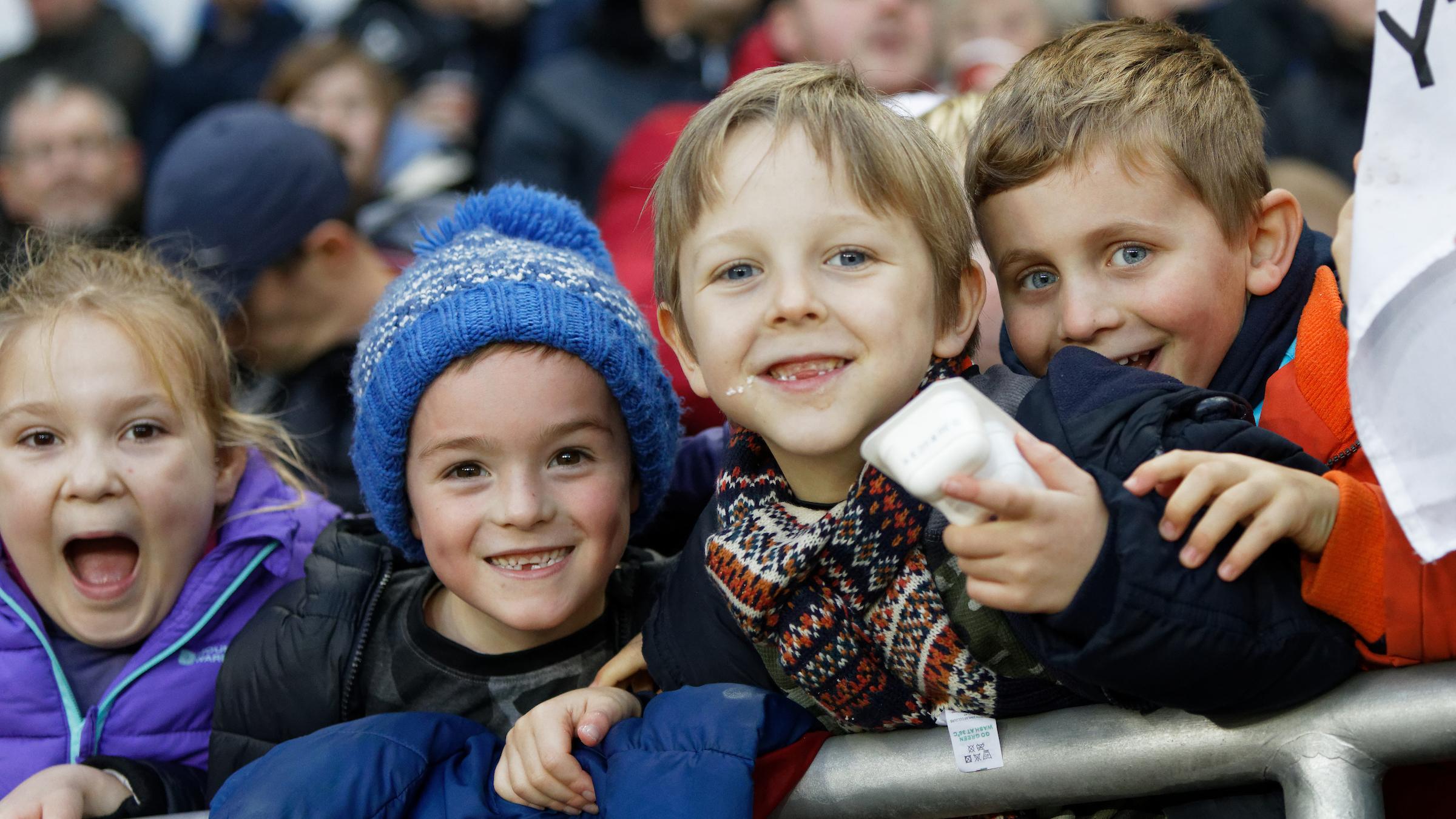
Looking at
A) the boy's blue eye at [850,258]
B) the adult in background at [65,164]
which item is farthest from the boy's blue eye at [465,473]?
the adult in background at [65,164]

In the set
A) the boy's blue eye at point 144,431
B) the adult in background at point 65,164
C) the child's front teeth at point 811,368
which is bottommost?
the boy's blue eye at point 144,431

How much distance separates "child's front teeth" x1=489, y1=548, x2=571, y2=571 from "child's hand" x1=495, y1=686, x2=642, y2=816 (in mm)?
311

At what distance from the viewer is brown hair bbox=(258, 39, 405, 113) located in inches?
199

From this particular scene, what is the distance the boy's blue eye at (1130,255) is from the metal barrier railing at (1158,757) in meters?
0.67

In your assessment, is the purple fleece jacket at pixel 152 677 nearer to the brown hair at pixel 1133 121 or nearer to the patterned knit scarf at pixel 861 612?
the patterned knit scarf at pixel 861 612

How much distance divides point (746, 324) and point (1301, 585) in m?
0.72

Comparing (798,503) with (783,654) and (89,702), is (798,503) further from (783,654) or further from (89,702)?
(89,702)

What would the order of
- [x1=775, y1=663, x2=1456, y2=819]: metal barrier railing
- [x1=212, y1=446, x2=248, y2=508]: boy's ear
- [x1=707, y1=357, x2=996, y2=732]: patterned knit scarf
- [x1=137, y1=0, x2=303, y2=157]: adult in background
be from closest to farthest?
1. [x1=775, y1=663, x2=1456, y2=819]: metal barrier railing
2. [x1=707, y1=357, x2=996, y2=732]: patterned knit scarf
3. [x1=212, y1=446, x2=248, y2=508]: boy's ear
4. [x1=137, y1=0, x2=303, y2=157]: adult in background

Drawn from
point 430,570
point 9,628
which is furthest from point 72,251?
point 430,570

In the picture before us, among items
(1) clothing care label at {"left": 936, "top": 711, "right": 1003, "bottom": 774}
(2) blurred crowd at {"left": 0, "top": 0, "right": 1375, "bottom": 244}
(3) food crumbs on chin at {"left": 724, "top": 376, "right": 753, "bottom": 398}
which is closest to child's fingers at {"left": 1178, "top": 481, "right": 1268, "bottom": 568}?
(1) clothing care label at {"left": 936, "top": 711, "right": 1003, "bottom": 774}

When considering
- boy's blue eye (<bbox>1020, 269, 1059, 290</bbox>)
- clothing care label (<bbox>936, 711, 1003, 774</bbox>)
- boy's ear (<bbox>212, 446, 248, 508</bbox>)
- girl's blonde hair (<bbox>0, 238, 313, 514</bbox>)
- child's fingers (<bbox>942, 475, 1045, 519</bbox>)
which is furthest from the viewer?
boy's ear (<bbox>212, 446, 248, 508</bbox>)

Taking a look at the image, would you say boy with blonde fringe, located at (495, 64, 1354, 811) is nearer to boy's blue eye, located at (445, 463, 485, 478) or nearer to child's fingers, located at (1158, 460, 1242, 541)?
child's fingers, located at (1158, 460, 1242, 541)

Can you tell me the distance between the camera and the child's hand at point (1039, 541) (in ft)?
4.76

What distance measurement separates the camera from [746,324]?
5.99ft
